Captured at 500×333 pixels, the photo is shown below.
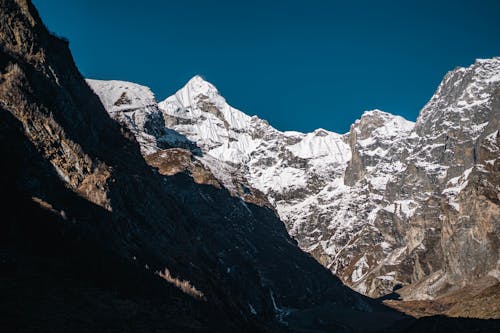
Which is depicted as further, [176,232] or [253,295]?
[253,295]

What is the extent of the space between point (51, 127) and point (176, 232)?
165 feet

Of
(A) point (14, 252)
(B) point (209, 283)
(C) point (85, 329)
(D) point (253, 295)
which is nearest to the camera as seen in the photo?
(C) point (85, 329)

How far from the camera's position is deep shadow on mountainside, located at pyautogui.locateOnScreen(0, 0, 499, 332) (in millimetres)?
63438

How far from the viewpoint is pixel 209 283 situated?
130 m

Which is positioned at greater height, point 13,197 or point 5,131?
point 5,131

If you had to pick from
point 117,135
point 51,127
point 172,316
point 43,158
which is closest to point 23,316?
point 172,316

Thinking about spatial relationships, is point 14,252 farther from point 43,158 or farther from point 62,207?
point 43,158

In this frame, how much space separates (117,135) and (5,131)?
2857 inches

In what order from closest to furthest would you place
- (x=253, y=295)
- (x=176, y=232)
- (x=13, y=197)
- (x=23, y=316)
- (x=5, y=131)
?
1. (x=23, y=316)
2. (x=13, y=197)
3. (x=5, y=131)
4. (x=176, y=232)
5. (x=253, y=295)

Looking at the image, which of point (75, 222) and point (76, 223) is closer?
point (75, 222)

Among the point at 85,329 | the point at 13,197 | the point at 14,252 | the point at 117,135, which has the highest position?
the point at 117,135

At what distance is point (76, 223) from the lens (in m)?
87.6

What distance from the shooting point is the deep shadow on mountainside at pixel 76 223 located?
63.4 meters

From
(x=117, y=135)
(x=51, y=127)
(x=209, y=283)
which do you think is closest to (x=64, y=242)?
(x=51, y=127)
